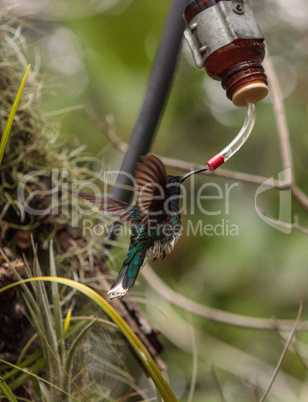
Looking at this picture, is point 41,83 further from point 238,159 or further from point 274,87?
point 238,159

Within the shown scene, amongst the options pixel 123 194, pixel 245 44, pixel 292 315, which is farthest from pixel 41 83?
pixel 292 315

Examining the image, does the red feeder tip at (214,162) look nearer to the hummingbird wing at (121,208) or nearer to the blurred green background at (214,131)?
the hummingbird wing at (121,208)

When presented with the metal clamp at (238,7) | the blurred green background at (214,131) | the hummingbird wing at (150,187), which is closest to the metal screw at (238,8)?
the metal clamp at (238,7)

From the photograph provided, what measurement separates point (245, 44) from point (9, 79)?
61 centimetres

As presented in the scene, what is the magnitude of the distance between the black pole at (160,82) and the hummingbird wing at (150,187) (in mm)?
98

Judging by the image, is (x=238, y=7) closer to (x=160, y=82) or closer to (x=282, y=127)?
(x=160, y=82)

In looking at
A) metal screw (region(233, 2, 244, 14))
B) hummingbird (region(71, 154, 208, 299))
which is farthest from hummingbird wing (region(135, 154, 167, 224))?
metal screw (region(233, 2, 244, 14))

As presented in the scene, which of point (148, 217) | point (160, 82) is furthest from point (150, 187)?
point (160, 82)

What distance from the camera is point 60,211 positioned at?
3.37 ft

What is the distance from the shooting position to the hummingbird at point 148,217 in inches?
23.1

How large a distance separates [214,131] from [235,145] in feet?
6.54

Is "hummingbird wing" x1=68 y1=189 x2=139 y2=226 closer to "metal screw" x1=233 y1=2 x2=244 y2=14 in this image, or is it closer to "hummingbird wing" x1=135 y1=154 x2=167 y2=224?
"hummingbird wing" x1=135 y1=154 x2=167 y2=224

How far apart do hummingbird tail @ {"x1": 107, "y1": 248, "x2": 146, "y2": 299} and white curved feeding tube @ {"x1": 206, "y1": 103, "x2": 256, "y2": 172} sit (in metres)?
0.17

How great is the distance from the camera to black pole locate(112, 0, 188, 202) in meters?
0.75
